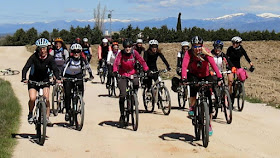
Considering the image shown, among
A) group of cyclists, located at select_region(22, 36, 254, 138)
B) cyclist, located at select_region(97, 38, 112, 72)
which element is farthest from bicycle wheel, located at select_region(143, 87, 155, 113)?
cyclist, located at select_region(97, 38, 112, 72)

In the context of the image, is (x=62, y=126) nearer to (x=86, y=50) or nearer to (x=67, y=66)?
(x=67, y=66)

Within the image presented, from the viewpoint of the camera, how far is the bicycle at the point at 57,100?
1225 cm

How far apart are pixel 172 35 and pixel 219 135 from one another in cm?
4814

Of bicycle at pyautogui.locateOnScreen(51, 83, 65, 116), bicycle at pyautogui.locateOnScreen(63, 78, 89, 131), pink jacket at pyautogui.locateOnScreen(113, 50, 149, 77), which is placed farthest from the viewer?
bicycle at pyautogui.locateOnScreen(51, 83, 65, 116)

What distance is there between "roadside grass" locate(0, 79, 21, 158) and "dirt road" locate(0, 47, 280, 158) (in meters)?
0.17

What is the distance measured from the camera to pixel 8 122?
1073cm

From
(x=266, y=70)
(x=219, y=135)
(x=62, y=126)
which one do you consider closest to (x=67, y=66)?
(x=62, y=126)

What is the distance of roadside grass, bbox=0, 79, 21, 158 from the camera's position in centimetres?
824

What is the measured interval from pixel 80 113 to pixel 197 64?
3137mm

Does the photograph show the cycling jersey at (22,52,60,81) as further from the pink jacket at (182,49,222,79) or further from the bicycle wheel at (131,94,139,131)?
the pink jacket at (182,49,222,79)

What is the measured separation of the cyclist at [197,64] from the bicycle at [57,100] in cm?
461

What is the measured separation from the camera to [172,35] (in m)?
56.9

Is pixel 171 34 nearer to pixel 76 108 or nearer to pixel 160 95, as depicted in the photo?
pixel 160 95

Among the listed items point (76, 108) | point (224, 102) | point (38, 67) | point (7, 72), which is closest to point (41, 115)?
point (38, 67)
